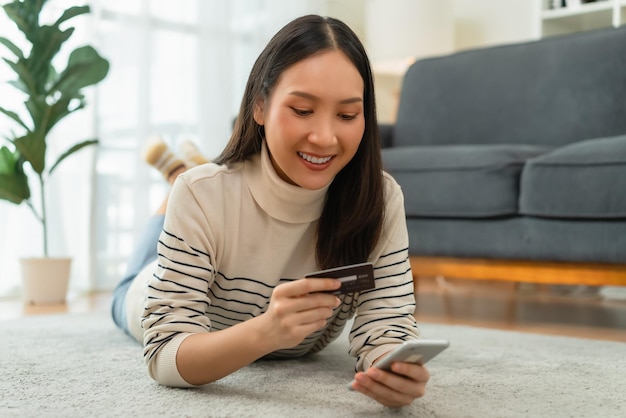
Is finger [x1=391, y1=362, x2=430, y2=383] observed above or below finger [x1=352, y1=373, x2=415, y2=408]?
above

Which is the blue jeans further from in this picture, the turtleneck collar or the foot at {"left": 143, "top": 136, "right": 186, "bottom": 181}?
the turtleneck collar

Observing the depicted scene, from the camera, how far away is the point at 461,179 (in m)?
2.25

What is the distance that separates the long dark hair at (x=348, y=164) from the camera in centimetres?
114

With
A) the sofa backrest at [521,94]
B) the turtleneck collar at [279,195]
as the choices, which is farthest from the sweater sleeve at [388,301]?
the sofa backrest at [521,94]

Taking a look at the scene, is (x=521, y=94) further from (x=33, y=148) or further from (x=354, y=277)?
(x=354, y=277)

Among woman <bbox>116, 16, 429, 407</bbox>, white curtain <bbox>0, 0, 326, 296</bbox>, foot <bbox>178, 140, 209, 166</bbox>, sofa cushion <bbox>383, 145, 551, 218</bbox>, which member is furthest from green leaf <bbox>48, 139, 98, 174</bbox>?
woman <bbox>116, 16, 429, 407</bbox>

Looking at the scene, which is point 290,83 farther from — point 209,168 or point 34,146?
point 34,146

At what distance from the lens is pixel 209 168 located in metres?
1.23

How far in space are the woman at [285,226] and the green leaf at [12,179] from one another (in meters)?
1.48

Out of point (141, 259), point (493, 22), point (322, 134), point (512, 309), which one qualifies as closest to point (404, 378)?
point (322, 134)

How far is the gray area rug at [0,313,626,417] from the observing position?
41.6 inches

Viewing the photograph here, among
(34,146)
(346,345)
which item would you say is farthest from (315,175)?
(34,146)

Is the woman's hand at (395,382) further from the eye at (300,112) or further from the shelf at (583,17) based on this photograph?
the shelf at (583,17)

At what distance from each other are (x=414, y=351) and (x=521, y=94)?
7.02ft
